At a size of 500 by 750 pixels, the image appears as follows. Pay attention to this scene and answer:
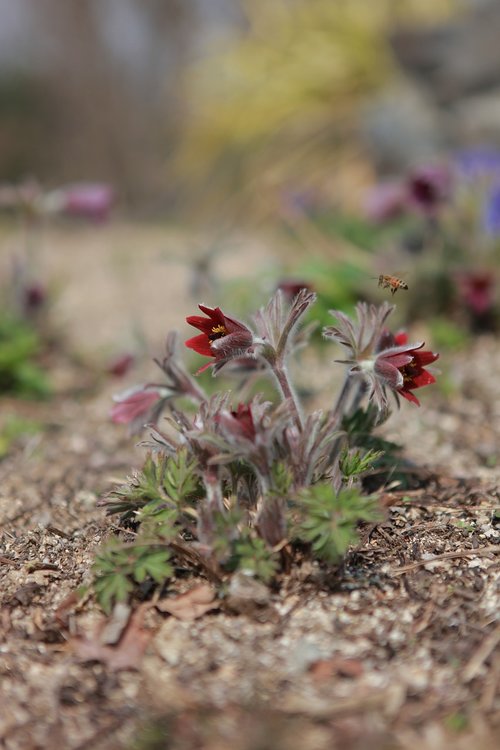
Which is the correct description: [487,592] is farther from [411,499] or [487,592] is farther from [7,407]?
[7,407]

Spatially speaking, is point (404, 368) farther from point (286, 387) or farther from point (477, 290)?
point (477, 290)

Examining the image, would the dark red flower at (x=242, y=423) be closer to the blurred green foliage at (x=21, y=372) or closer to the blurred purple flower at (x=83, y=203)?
the blurred green foliage at (x=21, y=372)

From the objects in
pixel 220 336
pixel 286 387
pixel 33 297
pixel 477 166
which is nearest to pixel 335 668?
pixel 286 387

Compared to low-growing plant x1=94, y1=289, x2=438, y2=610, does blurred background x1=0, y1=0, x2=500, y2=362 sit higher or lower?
higher

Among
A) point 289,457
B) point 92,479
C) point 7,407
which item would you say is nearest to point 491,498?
point 289,457

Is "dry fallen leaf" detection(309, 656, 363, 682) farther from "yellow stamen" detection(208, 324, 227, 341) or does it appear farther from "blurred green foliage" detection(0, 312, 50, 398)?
"blurred green foliage" detection(0, 312, 50, 398)

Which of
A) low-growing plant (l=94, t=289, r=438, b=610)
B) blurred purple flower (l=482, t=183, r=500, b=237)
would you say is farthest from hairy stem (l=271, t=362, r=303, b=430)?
blurred purple flower (l=482, t=183, r=500, b=237)
